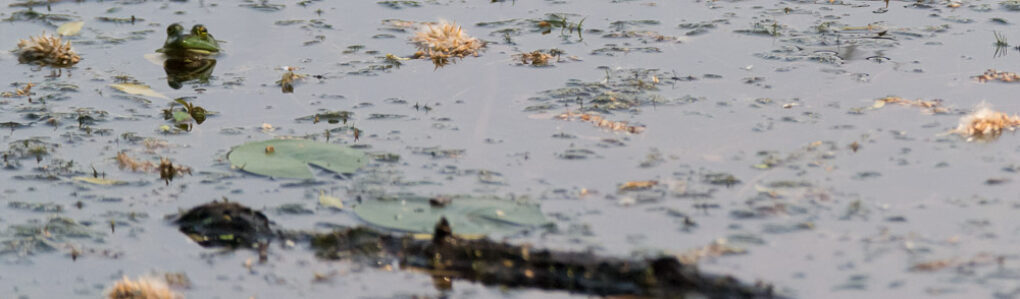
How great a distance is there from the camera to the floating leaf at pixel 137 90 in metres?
5.33

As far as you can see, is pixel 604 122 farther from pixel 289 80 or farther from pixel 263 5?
pixel 263 5

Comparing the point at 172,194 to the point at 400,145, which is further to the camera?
the point at 400,145

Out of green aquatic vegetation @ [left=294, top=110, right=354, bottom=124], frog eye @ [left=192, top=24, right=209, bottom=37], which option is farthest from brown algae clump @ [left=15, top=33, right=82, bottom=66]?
green aquatic vegetation @ [left=294, top=110, right=354, bottom=124]

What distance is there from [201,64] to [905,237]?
12.0 ft

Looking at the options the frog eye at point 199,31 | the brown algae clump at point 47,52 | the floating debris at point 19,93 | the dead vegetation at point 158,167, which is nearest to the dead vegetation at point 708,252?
the dead vegetation at point 158,167

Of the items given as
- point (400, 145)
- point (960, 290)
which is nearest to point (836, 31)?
point (400, 145)

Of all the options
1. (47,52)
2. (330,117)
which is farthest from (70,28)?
(330,117)

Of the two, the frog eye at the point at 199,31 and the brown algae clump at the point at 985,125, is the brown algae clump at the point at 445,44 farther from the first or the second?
the brown algae clump at the point at 985,125

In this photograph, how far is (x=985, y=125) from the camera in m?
4.50

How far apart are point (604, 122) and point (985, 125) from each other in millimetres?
1431

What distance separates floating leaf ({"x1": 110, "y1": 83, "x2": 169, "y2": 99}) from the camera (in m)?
5.33

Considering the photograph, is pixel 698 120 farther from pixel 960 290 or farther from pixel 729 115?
pixel 960 290

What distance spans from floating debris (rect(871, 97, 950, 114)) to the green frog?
10.6 feet

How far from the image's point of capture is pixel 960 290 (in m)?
3.13
